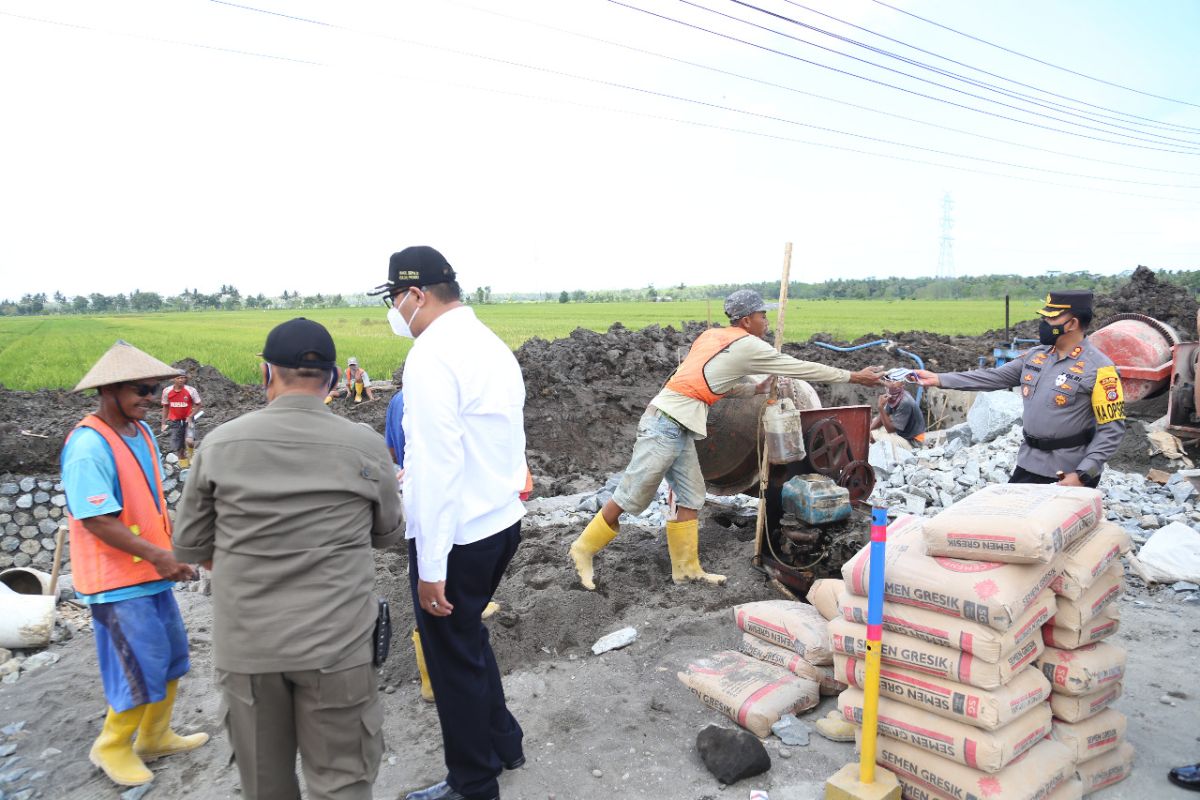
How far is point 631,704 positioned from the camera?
378cm

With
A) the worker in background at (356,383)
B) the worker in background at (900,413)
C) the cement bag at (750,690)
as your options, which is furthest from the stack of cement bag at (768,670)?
the worker in background at (356,383)

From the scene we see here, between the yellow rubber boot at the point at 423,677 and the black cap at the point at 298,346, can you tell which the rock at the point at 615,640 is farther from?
the black cap at the point at 298,346

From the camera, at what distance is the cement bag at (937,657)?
276 centimetres

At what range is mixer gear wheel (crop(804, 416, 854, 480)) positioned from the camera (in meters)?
5.31

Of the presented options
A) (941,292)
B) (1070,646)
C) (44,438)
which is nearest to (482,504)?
(1070,646)

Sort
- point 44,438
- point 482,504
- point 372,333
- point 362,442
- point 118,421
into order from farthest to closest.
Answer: point 372,333 → point 44,438 → point 118,421 → point 482,504 → point 362,442

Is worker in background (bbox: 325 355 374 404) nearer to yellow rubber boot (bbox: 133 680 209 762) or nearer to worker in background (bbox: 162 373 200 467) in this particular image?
worker in background (bbox: 162 373 200 467)

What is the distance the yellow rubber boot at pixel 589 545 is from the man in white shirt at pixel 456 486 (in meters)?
2.02

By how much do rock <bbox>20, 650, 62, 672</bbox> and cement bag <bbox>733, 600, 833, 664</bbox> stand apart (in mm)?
4143

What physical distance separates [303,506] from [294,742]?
83cm

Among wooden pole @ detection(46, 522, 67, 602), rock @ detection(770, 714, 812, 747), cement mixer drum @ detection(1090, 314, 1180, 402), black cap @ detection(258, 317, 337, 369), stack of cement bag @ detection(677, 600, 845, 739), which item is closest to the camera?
black cap @ detection(258, 317, 337, 369)

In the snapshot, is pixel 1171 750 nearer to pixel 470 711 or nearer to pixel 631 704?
pixel 631 704

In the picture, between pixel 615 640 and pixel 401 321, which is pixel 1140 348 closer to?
pixel 615 640

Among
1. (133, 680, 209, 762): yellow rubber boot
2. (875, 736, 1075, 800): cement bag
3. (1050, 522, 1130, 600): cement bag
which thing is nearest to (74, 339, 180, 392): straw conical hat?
(133, 680, 209, 762): yellow rubber boot
